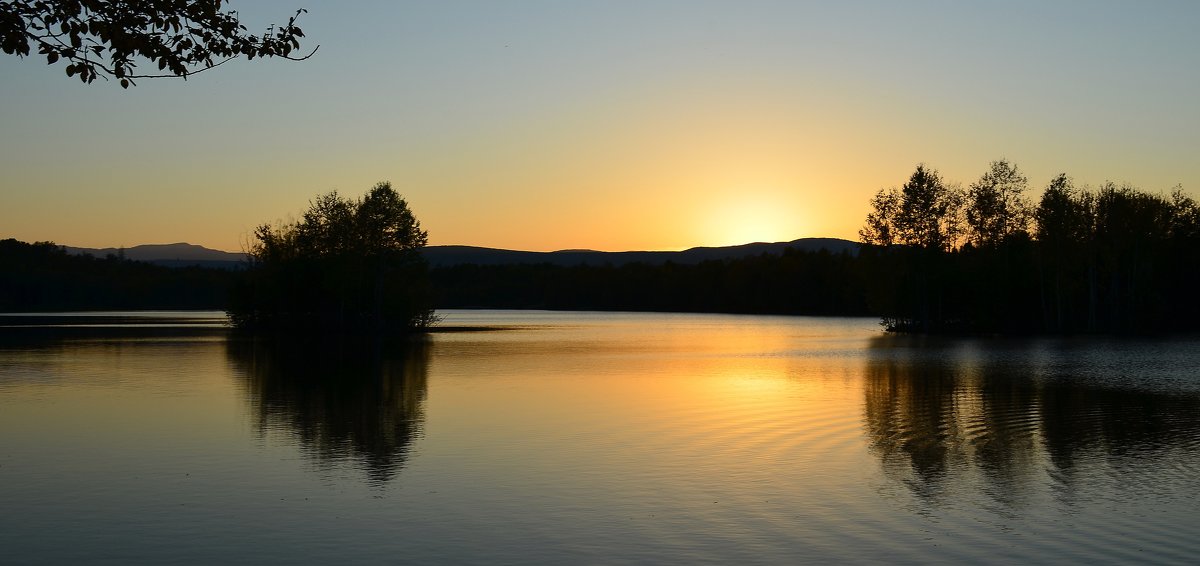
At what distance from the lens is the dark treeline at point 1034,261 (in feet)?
287

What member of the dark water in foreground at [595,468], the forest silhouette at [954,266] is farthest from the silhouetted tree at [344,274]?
the dark water in foreground at [595,468]

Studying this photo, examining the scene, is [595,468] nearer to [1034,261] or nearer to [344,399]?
[344,399]

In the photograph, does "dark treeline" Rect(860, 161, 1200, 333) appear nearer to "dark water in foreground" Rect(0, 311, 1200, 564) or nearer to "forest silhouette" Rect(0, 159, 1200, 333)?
"forest silhouette" Rect(0, 159, 1200, 333)

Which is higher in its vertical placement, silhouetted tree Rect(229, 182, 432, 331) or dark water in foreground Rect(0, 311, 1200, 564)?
silhouetted tree Rect(229, 182, 432, 331)

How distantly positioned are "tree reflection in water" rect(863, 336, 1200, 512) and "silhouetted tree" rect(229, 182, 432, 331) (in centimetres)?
5054

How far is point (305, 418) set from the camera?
87.4 ft

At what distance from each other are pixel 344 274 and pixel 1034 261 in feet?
187

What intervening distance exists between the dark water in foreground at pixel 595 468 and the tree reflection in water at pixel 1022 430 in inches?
4.1

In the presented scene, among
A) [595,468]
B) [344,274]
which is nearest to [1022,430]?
[595,468]

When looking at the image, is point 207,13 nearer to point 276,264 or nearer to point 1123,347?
point 1123,347

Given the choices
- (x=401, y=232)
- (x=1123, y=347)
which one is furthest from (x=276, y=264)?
(x=1123, y=347)

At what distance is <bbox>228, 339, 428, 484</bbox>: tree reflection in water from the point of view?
2138 cm

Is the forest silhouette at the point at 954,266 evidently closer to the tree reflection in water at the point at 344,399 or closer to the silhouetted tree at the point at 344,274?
the silhouetted tree at the point at 344,274

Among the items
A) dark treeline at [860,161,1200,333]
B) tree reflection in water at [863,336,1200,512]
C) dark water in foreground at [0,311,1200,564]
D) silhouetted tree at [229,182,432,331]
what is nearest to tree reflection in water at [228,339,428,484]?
dark water in foreground at [0,311,1200,564]
